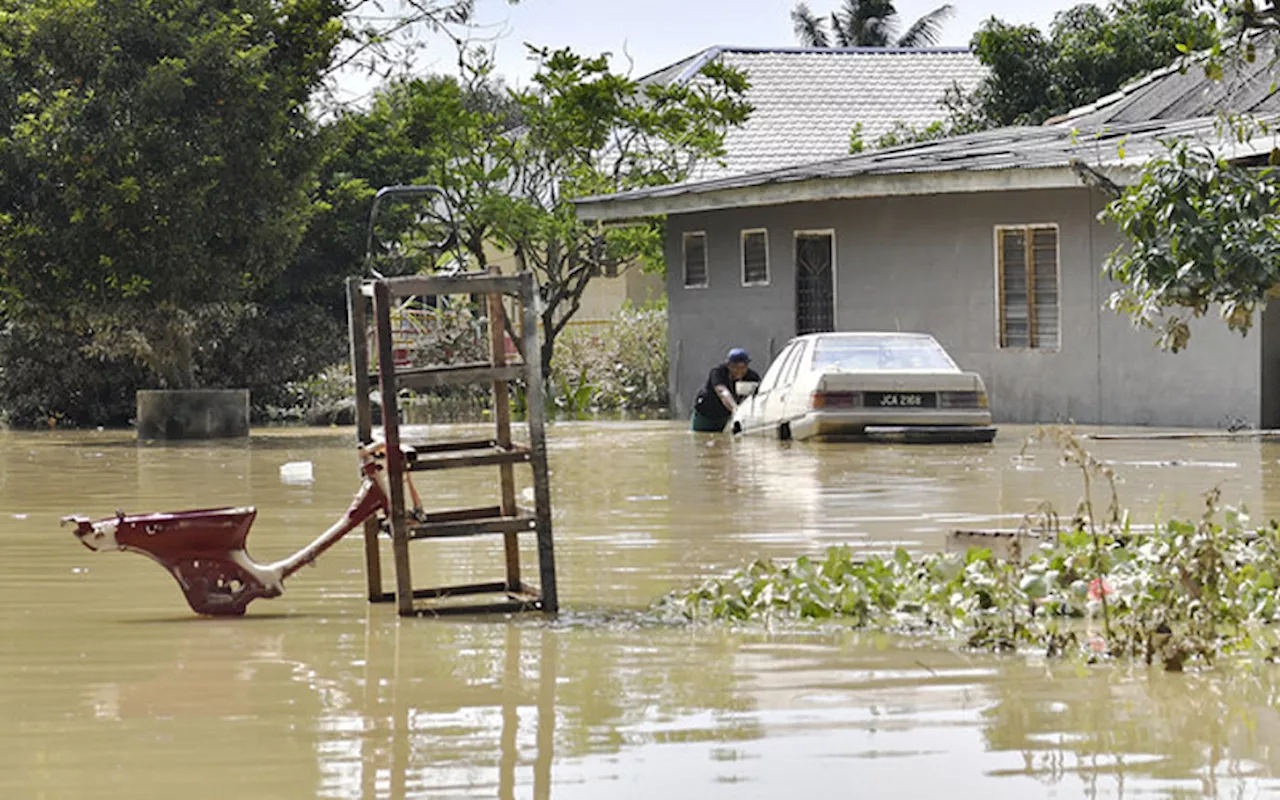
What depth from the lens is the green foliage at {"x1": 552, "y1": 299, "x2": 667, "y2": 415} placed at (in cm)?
3756

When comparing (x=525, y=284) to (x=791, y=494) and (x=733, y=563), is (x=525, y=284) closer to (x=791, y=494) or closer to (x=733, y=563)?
(x=733, y=563)

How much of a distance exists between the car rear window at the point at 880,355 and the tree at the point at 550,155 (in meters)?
14.5

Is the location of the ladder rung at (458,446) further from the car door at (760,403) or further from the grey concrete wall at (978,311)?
the grey concrete wall at (978,311)

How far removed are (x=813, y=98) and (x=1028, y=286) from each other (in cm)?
2221

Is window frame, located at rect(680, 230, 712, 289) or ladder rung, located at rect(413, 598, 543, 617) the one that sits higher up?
window frame, located at rect(680, 230, 712, 289)

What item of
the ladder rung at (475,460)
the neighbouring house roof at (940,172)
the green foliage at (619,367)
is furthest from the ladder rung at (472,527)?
the green foliage at (619,367)

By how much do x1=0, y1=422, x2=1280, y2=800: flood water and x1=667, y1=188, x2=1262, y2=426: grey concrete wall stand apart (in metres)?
12.9

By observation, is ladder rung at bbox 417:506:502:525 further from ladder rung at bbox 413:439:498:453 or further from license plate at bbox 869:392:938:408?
license plate at bbox 869:392:938:408

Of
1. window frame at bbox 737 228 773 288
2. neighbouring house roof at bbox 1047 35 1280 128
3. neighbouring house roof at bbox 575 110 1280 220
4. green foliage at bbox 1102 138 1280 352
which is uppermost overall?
neighbouring house roof at bbox 1047 35 1280 128

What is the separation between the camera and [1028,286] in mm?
28141

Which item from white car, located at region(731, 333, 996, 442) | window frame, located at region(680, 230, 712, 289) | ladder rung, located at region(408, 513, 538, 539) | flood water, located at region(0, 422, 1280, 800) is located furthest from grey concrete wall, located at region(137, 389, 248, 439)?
ladder rung, located at region(408, 513, 538, 539)

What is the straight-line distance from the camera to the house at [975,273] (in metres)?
25.7

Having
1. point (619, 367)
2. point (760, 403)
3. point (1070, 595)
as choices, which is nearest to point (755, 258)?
point (619, 367)

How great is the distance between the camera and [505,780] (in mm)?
6145
